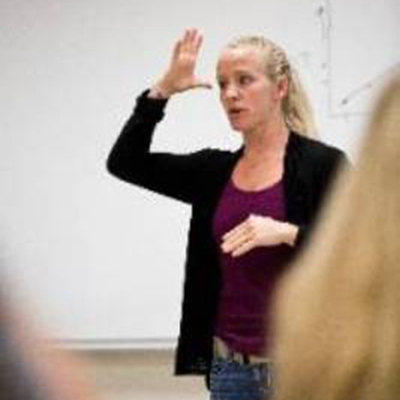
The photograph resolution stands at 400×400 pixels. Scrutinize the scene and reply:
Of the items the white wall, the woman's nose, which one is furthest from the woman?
the white wall

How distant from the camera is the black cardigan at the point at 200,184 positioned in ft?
6.22

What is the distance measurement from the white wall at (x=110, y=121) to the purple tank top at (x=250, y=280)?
1.23 m

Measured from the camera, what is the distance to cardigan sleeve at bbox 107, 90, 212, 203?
2.08m

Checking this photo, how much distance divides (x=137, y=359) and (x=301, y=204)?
147 centimetres

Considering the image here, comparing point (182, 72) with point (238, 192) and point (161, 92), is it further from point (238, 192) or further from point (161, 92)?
point (238, 192)

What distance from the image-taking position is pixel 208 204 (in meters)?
1.99

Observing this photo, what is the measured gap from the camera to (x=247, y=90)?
2.02m

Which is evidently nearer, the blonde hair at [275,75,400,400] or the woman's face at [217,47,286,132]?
the blonde hair at [275,75,400,400]

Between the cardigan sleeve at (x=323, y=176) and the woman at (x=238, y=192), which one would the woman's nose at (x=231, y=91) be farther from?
the cardigan sleeve at (x=323, y=176)

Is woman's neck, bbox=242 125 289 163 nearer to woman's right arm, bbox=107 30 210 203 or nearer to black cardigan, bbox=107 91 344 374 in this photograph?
black cardigan, bbox=107 91 344 374

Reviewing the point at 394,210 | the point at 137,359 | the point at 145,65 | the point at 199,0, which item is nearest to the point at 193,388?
the point at 137,359

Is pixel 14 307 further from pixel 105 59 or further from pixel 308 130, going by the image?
pixel 105 59

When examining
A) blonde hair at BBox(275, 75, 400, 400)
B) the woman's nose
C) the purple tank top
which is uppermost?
the woman's nose

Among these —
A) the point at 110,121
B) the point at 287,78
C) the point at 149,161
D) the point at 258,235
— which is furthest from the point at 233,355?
the point at 110,121
